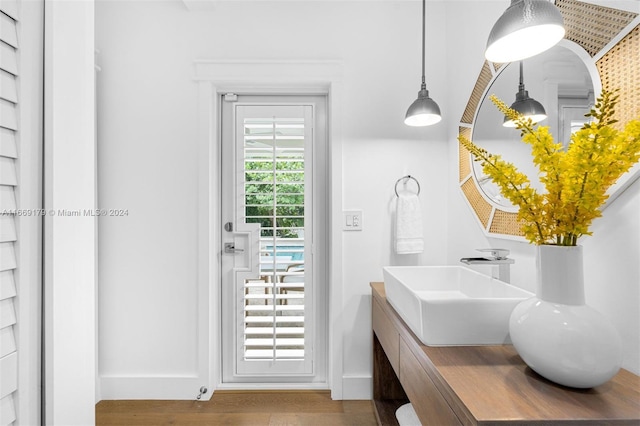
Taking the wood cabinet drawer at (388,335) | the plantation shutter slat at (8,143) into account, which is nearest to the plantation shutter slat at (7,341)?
the plantation shutter slat at (8,143)

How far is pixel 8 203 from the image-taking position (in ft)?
2.33

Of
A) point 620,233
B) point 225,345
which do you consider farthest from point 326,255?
point 620,233

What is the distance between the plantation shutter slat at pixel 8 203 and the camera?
694 millimetres

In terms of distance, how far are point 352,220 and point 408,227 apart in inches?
13.5

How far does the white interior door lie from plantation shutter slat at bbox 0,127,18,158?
139 centimetres

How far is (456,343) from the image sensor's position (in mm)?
951

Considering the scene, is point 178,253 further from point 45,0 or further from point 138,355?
point 45,0

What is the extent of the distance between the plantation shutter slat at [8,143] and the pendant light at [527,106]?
1.45m

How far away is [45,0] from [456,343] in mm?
1435

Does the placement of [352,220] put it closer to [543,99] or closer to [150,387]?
[543,99]

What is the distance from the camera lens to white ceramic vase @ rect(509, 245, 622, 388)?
0.67 metres

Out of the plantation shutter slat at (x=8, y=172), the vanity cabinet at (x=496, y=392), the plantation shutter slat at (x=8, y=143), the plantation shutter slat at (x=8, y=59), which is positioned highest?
the plantation shutter slat at (x=8, y=59)

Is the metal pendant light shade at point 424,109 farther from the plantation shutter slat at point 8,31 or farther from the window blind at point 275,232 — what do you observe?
the plantation shutter slat at point 8,31

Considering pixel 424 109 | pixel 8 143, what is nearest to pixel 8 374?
pixel 8 143
